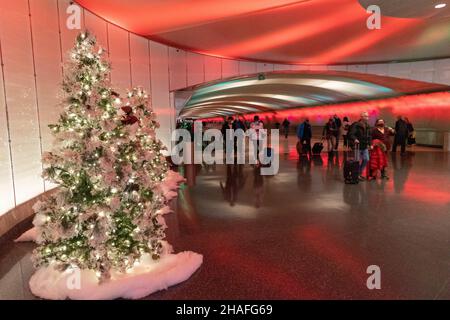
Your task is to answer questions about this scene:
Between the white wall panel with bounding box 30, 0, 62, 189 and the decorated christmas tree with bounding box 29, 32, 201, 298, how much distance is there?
2.68 m

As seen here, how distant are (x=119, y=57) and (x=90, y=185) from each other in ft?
21.6

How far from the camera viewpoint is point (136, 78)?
32.2 ft

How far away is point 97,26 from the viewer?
761 centimetres

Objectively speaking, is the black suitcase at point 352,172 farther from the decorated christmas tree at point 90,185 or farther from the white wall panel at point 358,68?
the white wall panel at point 358,68

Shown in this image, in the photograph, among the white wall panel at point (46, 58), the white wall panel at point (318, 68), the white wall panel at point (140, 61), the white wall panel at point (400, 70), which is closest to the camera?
the white wall panel at point (46, 58)

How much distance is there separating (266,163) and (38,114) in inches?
290

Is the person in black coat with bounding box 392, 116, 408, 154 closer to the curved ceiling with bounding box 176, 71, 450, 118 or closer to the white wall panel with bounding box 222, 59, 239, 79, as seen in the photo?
the curved ceiling with bounding box 176, 71, 450, 118

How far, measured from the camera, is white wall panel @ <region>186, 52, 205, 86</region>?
484 inches

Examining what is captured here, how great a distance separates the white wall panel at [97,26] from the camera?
7176 mm

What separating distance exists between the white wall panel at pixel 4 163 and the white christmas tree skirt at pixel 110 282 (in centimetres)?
185

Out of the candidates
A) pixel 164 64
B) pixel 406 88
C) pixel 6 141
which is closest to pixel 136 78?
pixel 164 64

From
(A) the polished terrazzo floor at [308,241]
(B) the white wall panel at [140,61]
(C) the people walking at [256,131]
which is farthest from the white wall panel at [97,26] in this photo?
(C) the people walking at [256,131]

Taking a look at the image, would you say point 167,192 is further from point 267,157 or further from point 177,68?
point 177,68

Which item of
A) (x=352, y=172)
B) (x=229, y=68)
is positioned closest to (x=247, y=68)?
(x=229, y=68)
